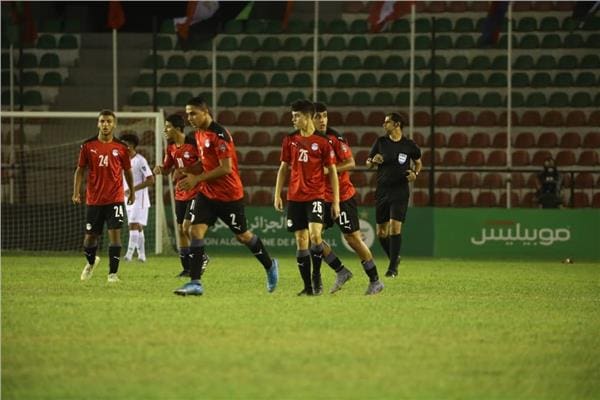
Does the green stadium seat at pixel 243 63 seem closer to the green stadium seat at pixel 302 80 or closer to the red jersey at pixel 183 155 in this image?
the green stadium seat at pixel 302 80

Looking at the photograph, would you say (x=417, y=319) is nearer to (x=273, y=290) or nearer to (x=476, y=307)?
(x=476, y=307)

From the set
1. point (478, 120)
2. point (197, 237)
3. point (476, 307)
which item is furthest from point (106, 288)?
point (478, 120)

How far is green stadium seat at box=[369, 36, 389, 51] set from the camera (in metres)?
31.8

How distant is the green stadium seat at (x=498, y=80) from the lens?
30.6 meters

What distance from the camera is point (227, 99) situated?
102 ft

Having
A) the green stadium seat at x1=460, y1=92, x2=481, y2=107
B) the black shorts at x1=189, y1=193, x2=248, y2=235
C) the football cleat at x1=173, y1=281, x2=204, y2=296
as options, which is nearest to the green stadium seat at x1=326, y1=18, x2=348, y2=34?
the green stadium seat at x1=460, y1=92, x2=481, y2=107

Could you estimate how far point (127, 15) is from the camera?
3497 centimetres

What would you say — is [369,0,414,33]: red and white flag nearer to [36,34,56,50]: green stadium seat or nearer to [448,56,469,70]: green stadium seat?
[448,56,469,70]: green stadium seat

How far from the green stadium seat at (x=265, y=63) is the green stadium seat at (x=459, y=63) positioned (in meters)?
4.49

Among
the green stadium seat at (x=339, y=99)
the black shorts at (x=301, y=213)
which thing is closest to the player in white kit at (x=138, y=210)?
the black shorts at (x=301, y=213)

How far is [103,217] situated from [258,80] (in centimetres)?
1598

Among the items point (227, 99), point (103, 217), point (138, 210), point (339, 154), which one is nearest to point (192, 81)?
point (227, 99)

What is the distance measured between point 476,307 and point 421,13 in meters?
20.9

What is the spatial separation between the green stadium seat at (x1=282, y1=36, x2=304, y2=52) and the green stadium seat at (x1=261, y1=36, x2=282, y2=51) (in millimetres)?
163
